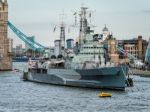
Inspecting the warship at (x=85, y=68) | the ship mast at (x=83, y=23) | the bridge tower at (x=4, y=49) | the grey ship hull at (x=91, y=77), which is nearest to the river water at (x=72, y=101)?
the grey ship hull at (x=91, y=77)

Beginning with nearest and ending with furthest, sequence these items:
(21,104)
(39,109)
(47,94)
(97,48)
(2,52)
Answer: (39,109), (21,104), (47,94), (97,48), (2,52)

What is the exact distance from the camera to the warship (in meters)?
82.3

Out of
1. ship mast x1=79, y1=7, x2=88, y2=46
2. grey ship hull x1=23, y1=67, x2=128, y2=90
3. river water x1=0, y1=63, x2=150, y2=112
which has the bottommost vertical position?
river water x1=0, y1=63, x2=150, y2=112

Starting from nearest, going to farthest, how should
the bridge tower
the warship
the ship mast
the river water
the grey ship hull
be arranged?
the river water → the grey ship hull → the warship → the ship mast → the bridge tower

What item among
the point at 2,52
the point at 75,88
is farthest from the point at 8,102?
the point at 2,52

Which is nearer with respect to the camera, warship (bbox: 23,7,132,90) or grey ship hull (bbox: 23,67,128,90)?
grey ship hull (bbox: 23,67,128,90)

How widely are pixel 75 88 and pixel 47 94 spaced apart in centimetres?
924

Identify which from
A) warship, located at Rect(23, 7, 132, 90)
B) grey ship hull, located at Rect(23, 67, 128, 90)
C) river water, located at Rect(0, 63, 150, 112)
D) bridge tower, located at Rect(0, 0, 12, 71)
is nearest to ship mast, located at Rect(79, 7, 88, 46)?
warship, located at Rect(23, 7, 132, 90)

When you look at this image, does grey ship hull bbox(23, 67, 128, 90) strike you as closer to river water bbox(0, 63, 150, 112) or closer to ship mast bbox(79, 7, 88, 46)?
river water bbox(0, 63, 150, 112)

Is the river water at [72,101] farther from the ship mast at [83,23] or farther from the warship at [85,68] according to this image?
the ship mast at [83,23]

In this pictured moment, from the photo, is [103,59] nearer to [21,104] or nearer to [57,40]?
[57,40]

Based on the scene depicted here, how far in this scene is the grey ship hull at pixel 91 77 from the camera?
8169 cm

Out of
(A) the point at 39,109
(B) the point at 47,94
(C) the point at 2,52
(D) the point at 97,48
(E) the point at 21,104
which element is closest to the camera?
(A) the point at 39,109

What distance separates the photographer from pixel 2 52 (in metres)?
194
